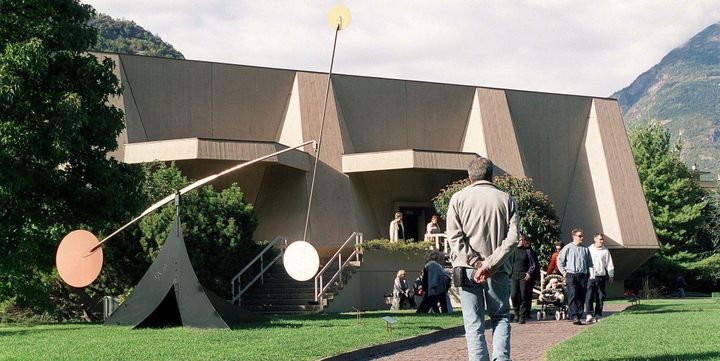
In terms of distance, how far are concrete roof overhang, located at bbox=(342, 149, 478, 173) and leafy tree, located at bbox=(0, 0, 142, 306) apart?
45.7 feet

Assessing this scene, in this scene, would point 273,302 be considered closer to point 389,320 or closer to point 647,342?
point 389,320

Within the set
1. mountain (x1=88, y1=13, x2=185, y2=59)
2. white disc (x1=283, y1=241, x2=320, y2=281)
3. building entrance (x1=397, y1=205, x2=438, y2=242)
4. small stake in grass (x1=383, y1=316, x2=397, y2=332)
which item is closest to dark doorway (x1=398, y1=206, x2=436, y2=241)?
building entrance (x1=397, y1=205, x2=438, y2=242)

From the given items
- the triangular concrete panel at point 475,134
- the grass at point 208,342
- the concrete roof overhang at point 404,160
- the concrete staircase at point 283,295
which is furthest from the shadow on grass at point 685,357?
the triangular concrete panel at point 475,134

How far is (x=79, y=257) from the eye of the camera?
12.8 m

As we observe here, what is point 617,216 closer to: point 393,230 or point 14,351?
point 393,230

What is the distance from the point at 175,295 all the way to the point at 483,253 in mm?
9073

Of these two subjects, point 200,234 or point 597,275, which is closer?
point 597,275

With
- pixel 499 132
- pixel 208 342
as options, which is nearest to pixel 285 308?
pixel 208 342

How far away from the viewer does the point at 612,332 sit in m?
14.1

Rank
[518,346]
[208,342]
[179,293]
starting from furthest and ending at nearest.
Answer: [179,293]
[518,346]
[208,342]

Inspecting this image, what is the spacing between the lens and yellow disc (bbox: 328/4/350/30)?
13570 mm

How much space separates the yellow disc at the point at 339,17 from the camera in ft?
44.5

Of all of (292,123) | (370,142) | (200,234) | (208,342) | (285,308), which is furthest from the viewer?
(370,142)

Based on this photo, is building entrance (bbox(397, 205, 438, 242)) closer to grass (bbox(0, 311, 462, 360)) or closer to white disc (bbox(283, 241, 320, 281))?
grass (bbox(0, 311, 462, 360))
